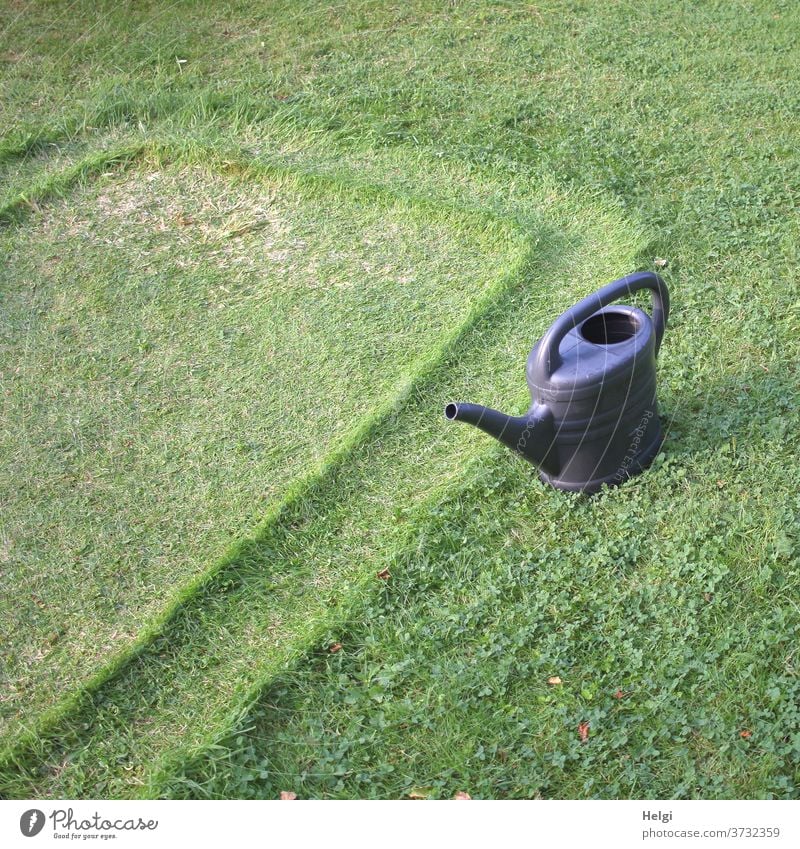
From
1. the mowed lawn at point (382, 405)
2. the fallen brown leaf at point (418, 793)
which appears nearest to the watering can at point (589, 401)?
the mowed lawn at point (382, 405)

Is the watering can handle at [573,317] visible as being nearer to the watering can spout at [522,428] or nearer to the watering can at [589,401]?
the watering can at [589,401]

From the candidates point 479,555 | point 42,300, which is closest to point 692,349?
point 479,555

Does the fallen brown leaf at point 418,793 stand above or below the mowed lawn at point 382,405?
below

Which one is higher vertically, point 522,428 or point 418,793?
point 522,428

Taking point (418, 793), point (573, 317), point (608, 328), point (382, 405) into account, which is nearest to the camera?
point (418, 793)

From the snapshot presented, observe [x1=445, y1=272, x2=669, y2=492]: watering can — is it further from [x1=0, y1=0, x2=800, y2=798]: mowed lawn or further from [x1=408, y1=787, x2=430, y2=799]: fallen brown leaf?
[x1=408, y1=787, x2=430, y2=799]: fallen brown leaf

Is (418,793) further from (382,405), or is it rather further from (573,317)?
(382,405)

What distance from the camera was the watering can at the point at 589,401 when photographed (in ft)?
11.2

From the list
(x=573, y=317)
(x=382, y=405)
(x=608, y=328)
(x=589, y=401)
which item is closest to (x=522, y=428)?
(x=589, y=401)

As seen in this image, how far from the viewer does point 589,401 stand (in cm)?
344

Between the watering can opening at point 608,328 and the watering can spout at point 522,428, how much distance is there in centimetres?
40

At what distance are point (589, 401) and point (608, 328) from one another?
0.44 metres

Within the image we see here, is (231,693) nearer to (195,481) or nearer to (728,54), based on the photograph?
(195,481)

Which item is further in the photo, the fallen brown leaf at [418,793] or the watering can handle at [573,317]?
the watering can handle at [573,317]
